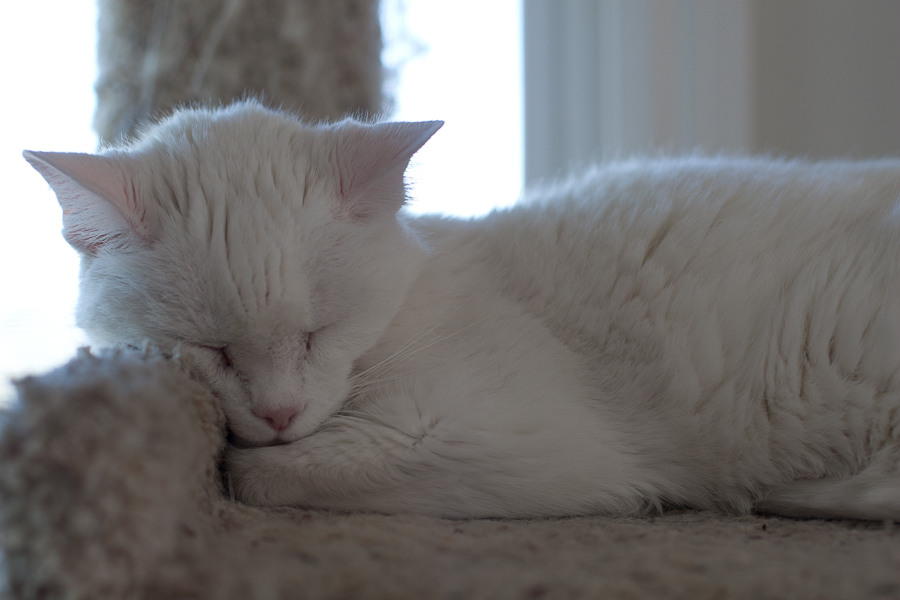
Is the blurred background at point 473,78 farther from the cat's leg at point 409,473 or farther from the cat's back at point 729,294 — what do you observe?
the cat's leg at point 409,473

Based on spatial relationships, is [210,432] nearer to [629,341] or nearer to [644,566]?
[644,566]

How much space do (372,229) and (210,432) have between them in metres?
0.46

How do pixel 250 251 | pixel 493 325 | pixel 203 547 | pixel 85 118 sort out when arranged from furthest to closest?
pixel 85 118 → pixel 493 325 → pixel 250 251 → pixel 203 547

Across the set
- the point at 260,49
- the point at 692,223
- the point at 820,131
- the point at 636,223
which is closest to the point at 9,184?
the point at 260,49

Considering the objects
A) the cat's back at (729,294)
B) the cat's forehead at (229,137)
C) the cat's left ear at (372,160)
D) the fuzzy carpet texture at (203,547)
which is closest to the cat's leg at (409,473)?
the fuzzy carpet texture at (203,547)

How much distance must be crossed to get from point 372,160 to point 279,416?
1.57 ft

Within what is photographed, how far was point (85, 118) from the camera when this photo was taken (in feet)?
7.27

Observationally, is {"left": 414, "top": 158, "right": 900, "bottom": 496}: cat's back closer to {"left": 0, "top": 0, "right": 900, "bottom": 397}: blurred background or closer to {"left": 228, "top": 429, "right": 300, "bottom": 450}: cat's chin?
{"left": 0, "top": 0, "right": 900, "bottom": 397}: blurred background

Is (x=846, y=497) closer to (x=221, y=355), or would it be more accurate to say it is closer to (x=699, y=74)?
(x=221, y=355)

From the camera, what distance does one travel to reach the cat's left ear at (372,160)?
45.4 inches

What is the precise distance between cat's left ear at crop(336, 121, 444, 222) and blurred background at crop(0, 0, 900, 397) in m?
0.61

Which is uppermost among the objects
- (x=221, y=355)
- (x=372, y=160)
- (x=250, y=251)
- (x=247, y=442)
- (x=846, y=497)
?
(x=372, y=160)

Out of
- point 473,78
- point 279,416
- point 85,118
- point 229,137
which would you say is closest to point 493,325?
point 279,416

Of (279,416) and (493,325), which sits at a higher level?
(493,325)
